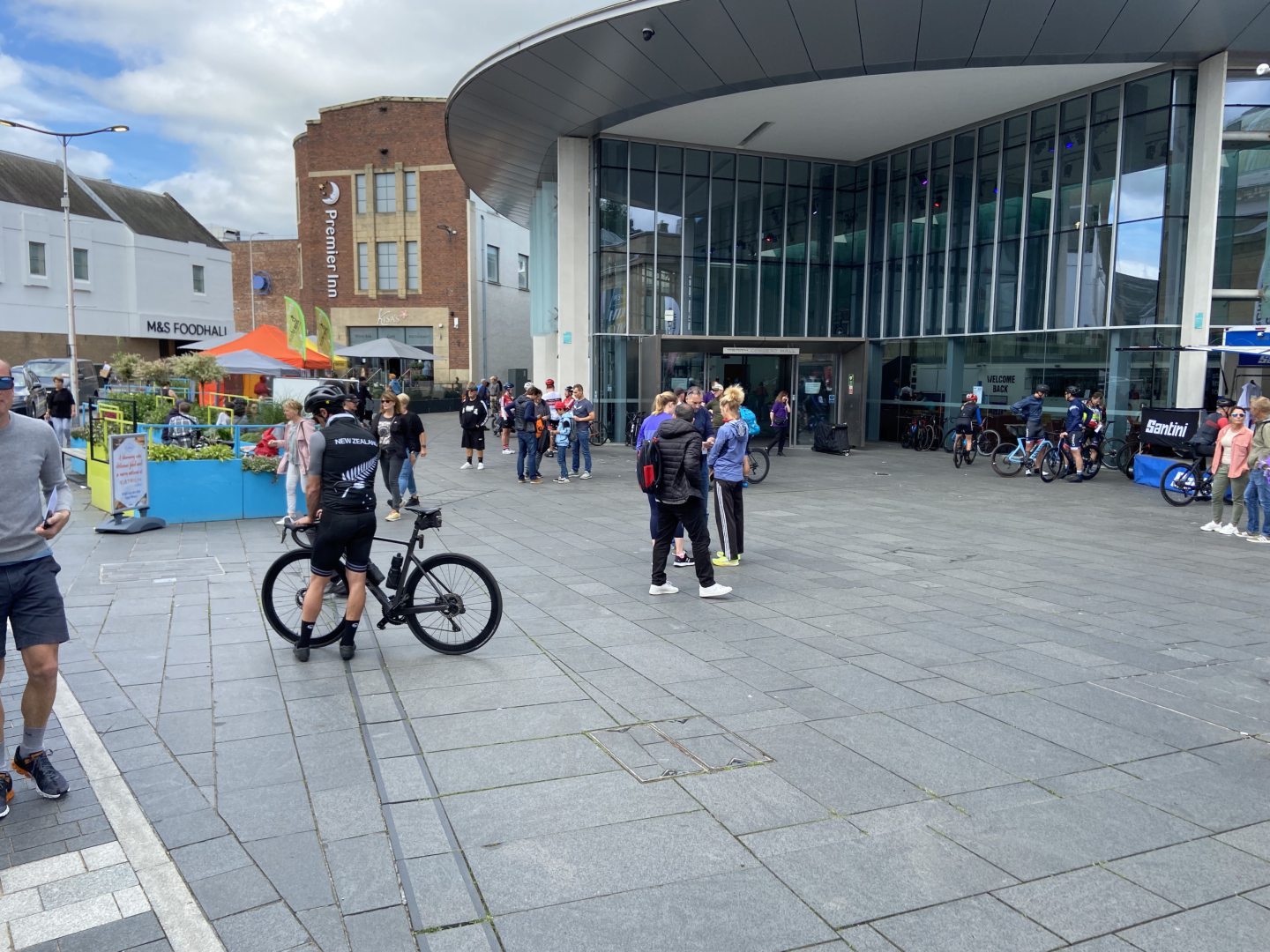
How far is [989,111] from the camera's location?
68.4 feet

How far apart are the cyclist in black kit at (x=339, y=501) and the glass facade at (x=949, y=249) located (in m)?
17.6

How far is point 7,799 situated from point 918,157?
24.4 meters

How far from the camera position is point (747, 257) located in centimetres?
2412

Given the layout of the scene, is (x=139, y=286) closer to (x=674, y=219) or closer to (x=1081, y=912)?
(x=674, y=219)

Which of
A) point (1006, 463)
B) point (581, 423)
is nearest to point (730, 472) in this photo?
point (581, 423)

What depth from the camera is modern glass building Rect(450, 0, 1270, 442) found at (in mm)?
17000

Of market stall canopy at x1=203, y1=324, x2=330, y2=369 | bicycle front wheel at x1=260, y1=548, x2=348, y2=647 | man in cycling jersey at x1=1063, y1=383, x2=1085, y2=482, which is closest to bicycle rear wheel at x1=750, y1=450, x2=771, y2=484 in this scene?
man in cycling jersey at x1=1063, y1=383, x2=1085, y2=482

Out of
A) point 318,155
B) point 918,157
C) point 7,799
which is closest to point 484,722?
point 7,799

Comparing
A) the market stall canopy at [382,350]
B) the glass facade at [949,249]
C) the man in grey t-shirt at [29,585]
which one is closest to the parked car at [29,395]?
the market stall canopy at [382,350]

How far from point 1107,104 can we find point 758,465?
35.6ft

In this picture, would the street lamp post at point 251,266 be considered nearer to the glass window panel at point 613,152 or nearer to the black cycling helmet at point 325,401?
the glass window panel at point 613,152

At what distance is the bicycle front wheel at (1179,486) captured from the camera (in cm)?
1369

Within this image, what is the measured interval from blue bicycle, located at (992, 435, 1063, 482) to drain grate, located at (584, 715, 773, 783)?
1422cm

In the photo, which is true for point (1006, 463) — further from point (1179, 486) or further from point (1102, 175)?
point (1102, 175)
